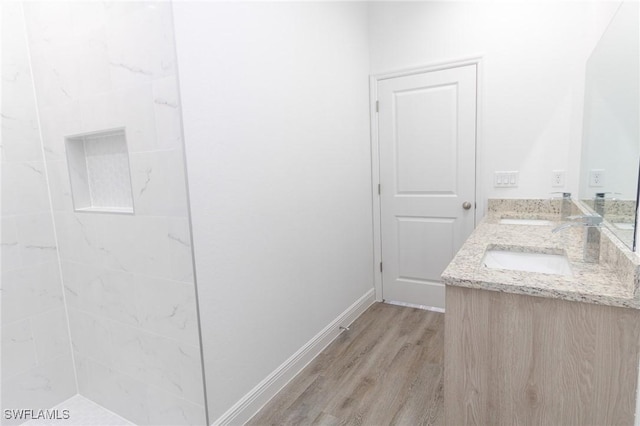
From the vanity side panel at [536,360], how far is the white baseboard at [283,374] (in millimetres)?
988

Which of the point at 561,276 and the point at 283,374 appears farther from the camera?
the point at 283,374

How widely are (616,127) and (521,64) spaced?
122 centimetres

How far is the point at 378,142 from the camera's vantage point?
10.3 feet

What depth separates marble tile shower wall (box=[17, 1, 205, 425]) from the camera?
1493 mm

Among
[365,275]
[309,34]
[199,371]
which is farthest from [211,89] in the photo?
[365,275]

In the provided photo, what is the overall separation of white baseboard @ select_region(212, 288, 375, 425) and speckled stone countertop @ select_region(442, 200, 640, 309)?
3.98 feet

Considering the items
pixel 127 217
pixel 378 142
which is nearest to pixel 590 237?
pixel 378 142

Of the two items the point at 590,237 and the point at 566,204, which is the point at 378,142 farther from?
the point at 590,237

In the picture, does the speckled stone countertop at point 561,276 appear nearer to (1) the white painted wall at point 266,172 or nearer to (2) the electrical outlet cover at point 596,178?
(2) the electrical outlet cover at point 596,178

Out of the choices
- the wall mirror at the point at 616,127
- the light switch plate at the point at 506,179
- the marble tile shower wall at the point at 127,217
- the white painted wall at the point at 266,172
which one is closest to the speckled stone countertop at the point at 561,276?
the wall mirror at the point at 616,127

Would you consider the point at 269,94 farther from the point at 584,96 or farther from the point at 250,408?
the point at 584,96

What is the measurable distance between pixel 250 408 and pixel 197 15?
6.30 ft

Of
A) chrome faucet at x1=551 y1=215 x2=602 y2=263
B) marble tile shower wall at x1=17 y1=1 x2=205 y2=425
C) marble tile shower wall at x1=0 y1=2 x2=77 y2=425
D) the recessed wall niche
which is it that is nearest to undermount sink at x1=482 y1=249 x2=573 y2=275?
chrome faucet at x1=551 y1=215 x2=602 y2=263

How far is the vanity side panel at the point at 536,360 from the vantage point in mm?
1126
